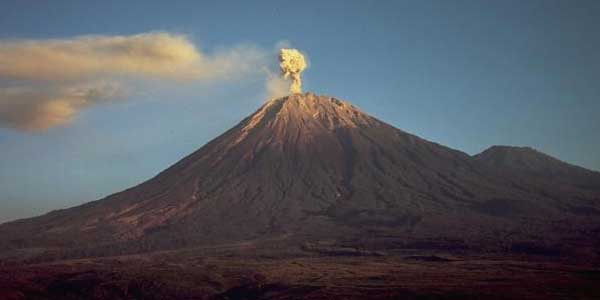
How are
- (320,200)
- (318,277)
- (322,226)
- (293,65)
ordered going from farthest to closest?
(293,65)
(320,200)
(322,226)
(318,277)

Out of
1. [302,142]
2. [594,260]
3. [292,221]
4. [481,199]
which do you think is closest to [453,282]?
[594,260]

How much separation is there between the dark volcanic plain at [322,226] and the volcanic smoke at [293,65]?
6.54 m

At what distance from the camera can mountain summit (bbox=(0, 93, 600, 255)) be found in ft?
308

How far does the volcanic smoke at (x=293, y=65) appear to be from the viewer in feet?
519

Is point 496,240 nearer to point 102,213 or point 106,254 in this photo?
point 106,254

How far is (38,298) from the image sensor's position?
61625mm

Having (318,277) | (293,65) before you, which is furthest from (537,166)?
(318,277)

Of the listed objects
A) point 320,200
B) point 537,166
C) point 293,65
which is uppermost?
point 293,65

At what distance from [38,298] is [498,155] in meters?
130

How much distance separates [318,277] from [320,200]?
169 feet

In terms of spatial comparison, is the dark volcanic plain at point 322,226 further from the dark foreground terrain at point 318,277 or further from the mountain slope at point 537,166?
the mountain slope at point 537,166

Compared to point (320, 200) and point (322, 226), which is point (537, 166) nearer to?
point (320, 200)

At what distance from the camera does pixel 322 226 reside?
101 metres

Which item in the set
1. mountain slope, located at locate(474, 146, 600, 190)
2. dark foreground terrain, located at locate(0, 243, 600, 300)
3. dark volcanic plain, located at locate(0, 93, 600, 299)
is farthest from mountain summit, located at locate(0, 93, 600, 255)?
dark foreground terrain, located at locate(0, 243, 600, 300)
